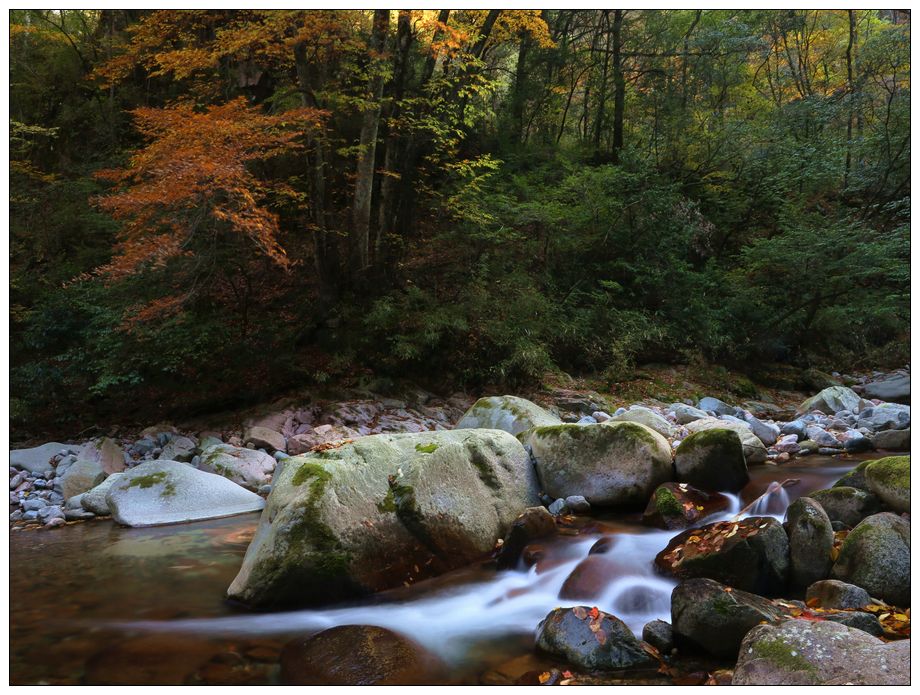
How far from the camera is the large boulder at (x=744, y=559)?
3.43 meters

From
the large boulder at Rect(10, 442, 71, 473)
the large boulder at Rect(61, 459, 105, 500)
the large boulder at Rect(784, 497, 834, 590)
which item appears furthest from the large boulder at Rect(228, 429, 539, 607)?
the large boulder at Rect(10, 442, 71, 473)

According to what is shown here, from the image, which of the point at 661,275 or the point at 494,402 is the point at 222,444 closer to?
the point at 494,402

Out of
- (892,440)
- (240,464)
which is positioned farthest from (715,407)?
(240,464)

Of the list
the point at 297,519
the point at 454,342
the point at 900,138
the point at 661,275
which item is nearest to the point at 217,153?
the point at 454,342

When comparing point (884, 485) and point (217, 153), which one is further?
point (217, 153)

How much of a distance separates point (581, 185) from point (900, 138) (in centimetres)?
615

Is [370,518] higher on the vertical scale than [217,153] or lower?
lower

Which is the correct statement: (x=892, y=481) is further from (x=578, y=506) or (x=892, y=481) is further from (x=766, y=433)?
(x=766, y=433)

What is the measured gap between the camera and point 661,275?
12.4 metres

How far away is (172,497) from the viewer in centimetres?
588

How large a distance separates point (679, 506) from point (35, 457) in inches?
294

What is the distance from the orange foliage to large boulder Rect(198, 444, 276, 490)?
7.87ft

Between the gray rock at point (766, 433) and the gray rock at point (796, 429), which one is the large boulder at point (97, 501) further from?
the gray rock at point (796, 429)

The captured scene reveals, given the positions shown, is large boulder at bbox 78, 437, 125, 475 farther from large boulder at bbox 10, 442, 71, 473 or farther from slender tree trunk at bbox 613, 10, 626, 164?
slender tree trunk at bbox 613, 10, 626, 164
